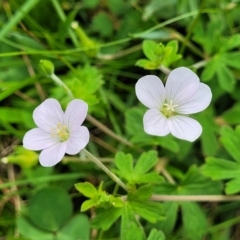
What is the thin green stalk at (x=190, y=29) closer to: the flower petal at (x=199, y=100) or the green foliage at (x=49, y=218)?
the flower petal at (x=199, y=100)

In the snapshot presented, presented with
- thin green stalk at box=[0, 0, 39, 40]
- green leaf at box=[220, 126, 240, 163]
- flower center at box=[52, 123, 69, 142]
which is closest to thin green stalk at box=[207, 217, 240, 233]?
green leaf at box=[220, 126, 240, 163]

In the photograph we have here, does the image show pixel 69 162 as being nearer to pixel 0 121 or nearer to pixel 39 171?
pixel 39 171

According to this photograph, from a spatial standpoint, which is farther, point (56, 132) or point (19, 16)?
point (19, 16)

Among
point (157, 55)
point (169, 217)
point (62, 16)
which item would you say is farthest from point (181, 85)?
point (62, 16)

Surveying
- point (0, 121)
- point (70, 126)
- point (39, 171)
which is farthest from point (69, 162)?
point (70, 126)

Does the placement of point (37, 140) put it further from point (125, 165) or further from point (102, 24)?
point (102, 24)

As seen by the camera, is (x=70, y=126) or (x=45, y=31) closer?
(x=70, y=126)
